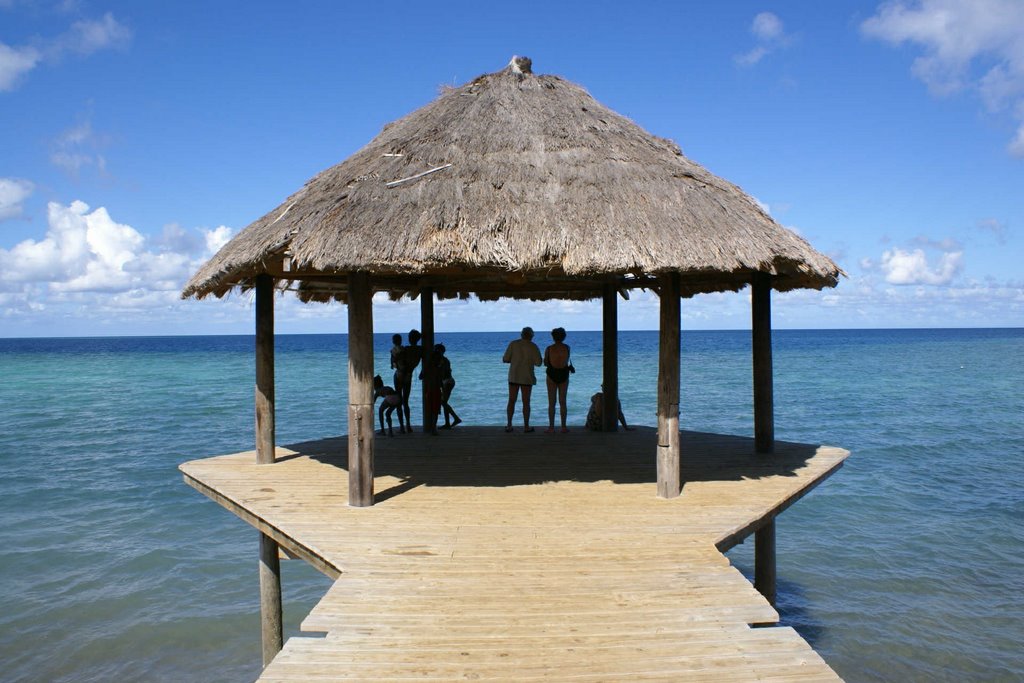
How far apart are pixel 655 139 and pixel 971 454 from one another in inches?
557

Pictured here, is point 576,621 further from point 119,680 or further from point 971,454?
point 971,454

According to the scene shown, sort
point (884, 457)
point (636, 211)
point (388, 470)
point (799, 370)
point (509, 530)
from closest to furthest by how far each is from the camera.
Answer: point (509, 530) < point (636, 211) < point (388, 470) < point (884, 457) < point (799, 370)

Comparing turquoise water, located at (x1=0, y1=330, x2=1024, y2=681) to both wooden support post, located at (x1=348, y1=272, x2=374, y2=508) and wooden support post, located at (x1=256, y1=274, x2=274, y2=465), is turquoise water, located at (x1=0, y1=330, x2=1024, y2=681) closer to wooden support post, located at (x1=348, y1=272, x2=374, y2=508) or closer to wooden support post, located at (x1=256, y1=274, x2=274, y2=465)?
wooden support post, located at (x1=256, y1=274, x2=274, y2=465)

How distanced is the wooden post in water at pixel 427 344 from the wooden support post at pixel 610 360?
2.53 metres

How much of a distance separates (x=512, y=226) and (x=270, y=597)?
4.49m

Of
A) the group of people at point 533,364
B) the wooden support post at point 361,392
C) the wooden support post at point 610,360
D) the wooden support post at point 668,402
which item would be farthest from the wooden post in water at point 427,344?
the wooden support post at point 668,402

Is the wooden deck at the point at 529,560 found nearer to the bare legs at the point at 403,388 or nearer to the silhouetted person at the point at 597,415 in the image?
the bare legs at the point at 403,388

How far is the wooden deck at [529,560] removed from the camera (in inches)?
144

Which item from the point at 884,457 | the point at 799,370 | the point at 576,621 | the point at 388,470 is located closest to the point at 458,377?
the point at 799,370

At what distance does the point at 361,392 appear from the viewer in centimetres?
650

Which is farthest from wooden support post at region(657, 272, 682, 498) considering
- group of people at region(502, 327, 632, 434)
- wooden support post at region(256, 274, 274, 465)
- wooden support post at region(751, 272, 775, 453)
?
wooden support post at region(256, 274, 274, 465)

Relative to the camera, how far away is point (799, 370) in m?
46.5

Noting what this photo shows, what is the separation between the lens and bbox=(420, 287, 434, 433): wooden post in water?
10.4 m

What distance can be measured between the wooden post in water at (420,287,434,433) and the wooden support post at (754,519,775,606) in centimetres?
479
